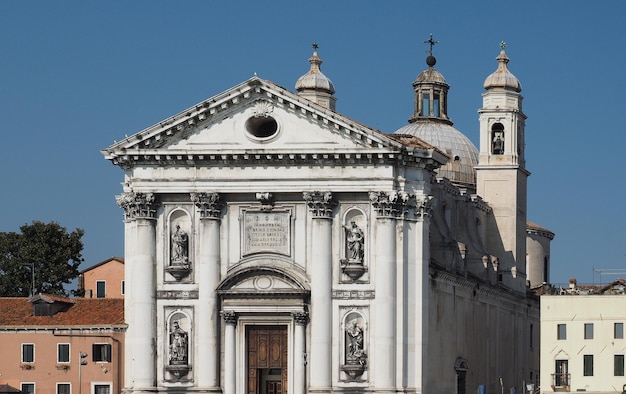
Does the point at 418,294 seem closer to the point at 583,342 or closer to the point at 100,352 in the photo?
the point at 583,342

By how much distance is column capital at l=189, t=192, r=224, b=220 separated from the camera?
81.5 meters

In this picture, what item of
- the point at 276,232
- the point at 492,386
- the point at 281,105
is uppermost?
the point at 281,105

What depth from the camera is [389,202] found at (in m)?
80.6

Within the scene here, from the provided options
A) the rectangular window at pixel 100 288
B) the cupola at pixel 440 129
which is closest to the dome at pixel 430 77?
the cupola at pixel 440 129

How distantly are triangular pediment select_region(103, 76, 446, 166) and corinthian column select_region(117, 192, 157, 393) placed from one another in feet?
6.48

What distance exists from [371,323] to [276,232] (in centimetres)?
516

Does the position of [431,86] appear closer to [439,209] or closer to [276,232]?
[439,209]

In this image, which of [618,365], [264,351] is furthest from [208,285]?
[618,365]

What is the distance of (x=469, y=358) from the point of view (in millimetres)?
91312

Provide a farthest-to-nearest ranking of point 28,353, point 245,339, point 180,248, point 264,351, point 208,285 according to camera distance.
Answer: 1. point 28,353
2. point 264,351
3. point 180,248
4. point 245,339
5. point 208,285

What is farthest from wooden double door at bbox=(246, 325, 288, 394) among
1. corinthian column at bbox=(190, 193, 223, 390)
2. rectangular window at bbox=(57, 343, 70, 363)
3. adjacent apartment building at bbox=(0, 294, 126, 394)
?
rectangular window at bbox=(57, 343, 70, 363)

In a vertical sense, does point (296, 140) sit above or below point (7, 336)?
above

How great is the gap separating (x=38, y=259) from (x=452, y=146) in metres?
25.0

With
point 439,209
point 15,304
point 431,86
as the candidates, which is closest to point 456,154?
point 431,86
